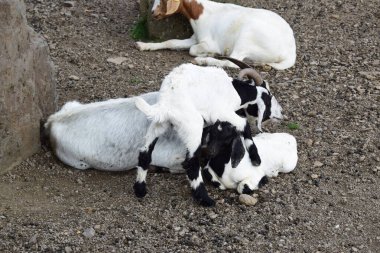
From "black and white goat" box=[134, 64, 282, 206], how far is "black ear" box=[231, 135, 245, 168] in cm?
3

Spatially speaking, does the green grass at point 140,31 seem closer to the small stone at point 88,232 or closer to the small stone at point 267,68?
the small stone at point 267,68

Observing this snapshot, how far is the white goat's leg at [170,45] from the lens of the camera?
304 inches

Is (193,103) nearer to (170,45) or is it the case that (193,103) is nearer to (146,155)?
(146,155)

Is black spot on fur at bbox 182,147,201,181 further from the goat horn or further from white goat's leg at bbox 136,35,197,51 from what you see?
white goat's leg at bbox 136,35,197,51

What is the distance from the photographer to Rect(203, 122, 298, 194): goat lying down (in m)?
5.11

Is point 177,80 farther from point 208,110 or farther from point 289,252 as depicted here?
point 289,252

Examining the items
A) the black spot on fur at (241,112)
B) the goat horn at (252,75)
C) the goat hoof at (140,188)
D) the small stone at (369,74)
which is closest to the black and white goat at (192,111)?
the goat hoof at (140,188)

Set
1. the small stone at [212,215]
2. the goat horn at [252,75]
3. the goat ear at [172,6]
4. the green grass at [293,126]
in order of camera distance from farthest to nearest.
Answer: the goat ear at [172,6] → the green grass at [293,126] → the goat horn at [252,75] → the small stone at [212,215]

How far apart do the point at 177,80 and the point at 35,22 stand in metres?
3.60

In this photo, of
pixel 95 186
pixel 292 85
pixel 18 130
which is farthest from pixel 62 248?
pixel 292 85

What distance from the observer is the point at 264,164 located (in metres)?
5.36

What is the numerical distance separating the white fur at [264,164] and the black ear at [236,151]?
40 millimetres

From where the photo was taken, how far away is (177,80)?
5.02 meters

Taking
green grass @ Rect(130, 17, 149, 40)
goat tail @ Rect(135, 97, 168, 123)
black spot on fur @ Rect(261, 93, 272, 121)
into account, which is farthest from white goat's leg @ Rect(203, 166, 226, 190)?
green grass @ Rect(130, 17, 149, 40)
